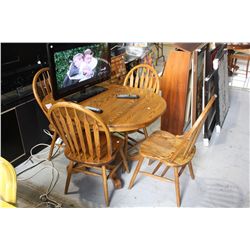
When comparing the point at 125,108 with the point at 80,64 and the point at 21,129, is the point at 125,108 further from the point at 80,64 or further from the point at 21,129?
the point at 21,129

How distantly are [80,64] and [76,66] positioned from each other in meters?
0.04

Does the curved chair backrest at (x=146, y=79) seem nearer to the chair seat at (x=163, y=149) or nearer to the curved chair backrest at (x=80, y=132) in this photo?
the chair seat at (x=163, y=149)

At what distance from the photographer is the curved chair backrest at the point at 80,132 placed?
5.82 ft

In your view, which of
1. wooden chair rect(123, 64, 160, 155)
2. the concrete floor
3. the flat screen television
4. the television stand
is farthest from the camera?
wooden chair rect(123, 64, 160, 155)

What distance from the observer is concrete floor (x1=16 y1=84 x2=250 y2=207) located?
2.15 meters

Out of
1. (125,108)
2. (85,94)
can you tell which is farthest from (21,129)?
(125,108)

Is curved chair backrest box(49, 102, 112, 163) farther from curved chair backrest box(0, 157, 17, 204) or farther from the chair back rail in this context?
curved chair backrest box(0, 157, 17, 204)

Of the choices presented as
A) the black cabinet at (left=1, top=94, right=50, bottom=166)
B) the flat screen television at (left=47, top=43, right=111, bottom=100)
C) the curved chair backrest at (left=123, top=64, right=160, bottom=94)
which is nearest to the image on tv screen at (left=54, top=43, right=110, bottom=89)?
the flat screen television at (left=47, top=43, right=111, bottom=100)

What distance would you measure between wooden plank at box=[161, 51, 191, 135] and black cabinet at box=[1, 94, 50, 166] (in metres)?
1.26

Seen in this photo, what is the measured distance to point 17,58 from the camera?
239cm

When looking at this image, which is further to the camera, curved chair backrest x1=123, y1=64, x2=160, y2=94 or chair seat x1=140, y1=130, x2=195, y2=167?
curved chair backrest x1=123, y1=64, x2=160, y2=94
